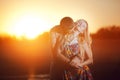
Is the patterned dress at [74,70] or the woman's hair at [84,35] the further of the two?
the woman's hair at [84,35]

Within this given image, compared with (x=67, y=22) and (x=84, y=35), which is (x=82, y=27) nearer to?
(x=84, y=35)

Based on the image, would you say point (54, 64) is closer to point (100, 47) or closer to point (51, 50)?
point (51, 50)

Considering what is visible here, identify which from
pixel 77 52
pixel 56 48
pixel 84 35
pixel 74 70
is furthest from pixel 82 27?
pixel 74 70

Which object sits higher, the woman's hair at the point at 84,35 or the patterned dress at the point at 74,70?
the woman's hair at the point at 84,35

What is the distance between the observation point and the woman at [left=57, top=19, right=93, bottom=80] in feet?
18.6

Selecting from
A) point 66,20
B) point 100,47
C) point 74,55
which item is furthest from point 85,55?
point 100,47

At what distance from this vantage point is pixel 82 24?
5.81m

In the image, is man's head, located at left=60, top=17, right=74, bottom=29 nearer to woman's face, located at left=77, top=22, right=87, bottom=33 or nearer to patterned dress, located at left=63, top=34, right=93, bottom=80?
woman's face, located at left=77, top=22, right=87, bottom=33

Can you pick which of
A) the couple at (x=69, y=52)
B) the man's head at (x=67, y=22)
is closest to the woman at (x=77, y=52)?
the couple at (x=69, y=52)

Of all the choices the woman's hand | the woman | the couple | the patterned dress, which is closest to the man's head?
the couple

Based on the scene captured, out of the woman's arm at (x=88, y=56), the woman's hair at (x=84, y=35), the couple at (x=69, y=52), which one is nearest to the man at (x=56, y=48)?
the couple at (x=69, y=52)

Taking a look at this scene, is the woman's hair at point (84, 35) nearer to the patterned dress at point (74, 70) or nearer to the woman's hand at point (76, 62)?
the patterned dress at point (74, 70)

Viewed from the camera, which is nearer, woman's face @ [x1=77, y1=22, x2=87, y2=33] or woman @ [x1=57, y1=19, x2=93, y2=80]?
woman @ [x1=57, y1=19, x2=93, y2=80]

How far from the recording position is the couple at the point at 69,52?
18.6 ft
